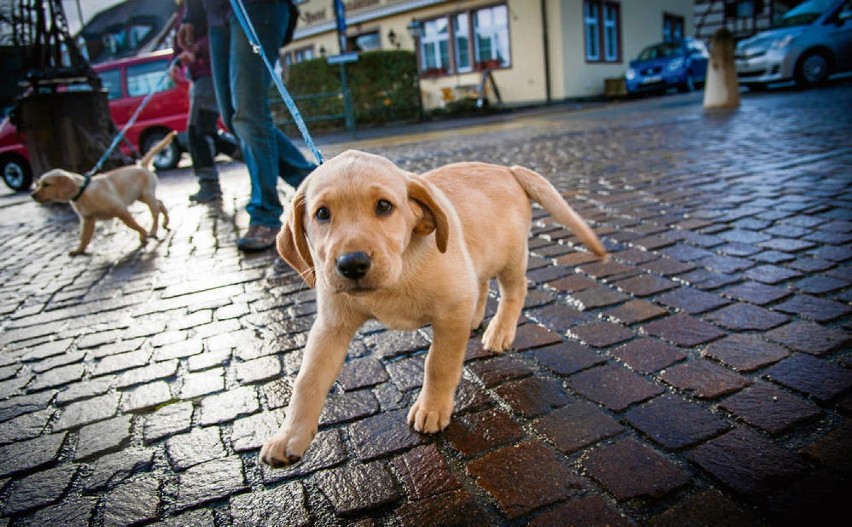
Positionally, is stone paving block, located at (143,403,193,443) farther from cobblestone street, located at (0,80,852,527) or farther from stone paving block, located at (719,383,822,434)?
stone paving block, located at (719,383,822,434)

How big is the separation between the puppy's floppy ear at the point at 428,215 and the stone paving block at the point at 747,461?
104 centimetres

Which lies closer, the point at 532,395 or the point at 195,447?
the point at 195,447

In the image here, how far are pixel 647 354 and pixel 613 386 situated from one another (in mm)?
315

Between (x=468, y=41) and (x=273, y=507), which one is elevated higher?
(x=468, y=41)

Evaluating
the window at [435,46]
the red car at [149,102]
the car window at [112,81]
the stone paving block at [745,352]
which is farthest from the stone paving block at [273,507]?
the window at [435,46]

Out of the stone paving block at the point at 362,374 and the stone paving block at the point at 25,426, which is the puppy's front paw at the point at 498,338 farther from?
the stone paving block at the point at 25,426

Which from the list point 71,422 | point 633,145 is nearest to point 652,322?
point 71,422

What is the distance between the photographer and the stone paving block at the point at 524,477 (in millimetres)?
1603

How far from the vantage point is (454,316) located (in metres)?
1.92

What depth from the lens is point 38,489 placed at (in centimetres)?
183

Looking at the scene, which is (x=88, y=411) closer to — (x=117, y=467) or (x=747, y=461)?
(x=117, y=467)

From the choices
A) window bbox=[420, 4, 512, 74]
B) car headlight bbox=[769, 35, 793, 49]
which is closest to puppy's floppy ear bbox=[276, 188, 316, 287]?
car headlight bbox=[769, 35, 793, 49]

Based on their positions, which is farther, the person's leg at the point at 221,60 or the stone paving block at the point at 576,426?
the person's leg at the point at 221,60

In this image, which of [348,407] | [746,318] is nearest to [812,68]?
[746,318]
